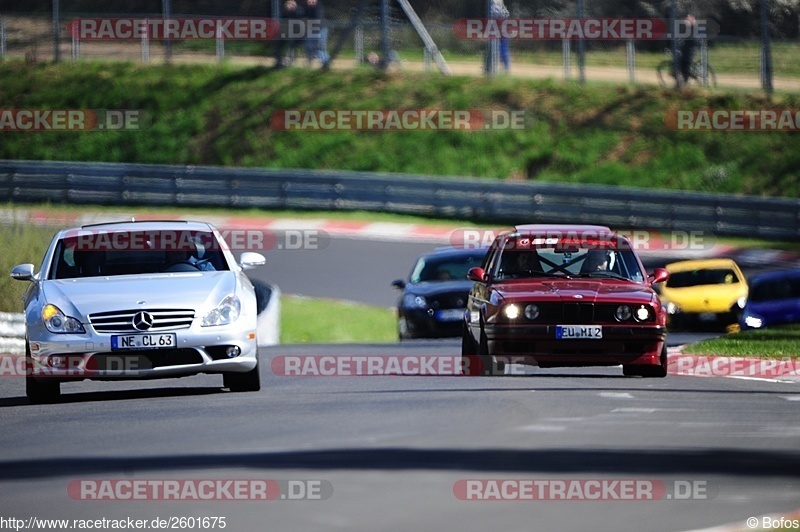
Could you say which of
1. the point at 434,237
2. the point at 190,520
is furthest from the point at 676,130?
the point at 190,520

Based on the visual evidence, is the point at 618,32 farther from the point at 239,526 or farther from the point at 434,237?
the point at 239,526

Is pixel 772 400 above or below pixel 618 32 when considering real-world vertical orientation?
below

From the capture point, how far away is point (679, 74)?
129 feet

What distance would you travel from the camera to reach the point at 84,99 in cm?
4366

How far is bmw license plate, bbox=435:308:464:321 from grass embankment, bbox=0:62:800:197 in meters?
17.6

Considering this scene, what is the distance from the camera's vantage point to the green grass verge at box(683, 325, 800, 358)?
55.5 ft

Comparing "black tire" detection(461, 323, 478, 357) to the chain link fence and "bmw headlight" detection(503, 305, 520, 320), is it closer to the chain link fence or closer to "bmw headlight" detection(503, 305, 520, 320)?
"bmw headlight" detection(503, 305, 520, 320)

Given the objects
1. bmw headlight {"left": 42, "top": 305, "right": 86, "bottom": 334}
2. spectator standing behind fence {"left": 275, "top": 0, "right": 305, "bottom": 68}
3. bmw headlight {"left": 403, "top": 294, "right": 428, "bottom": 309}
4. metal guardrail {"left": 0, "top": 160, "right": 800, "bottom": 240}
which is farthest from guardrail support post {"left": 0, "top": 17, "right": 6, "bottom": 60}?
bmw headlight {"left": 42, "top": 305, "right": 86, "bottom": 334}

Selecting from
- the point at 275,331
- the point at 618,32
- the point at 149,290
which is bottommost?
the point at 275,331

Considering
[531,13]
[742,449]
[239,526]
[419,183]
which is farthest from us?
[531,13]

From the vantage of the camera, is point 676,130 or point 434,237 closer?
point 434,237

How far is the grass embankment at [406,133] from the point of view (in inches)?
1484

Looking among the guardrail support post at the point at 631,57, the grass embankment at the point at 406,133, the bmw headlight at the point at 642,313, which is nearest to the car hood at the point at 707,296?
the bmw headlight at the point at 642,313

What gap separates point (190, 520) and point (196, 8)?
3512cm
